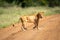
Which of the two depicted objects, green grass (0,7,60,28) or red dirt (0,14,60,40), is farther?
green grass (0,7,60,28)

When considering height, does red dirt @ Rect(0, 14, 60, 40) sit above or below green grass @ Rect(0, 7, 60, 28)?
above

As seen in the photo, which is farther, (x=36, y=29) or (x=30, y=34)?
(x=36, y=29)

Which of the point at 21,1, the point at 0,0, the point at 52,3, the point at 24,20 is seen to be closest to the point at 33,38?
the point at 24,20

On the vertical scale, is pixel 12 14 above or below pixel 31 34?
below

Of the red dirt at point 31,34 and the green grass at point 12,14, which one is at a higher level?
the red dirt at point 31,34

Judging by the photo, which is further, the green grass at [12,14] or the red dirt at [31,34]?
the green grass at [12,14]

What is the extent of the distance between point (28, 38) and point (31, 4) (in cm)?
2842

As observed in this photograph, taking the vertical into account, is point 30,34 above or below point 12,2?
above

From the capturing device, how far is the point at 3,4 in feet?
128

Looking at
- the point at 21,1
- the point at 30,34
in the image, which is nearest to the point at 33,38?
the point at 30,34

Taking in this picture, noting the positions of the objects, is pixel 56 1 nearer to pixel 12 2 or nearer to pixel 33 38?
pixel 12 2

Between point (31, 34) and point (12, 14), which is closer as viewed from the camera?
point (31, 34)

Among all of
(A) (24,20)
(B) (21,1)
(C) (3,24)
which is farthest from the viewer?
(B) (21,1)

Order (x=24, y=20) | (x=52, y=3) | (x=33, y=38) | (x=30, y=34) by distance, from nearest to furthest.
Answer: (x=33, y=38)
(x=30, y=34)
(x=24, y=20)
(x=52, y=3)
